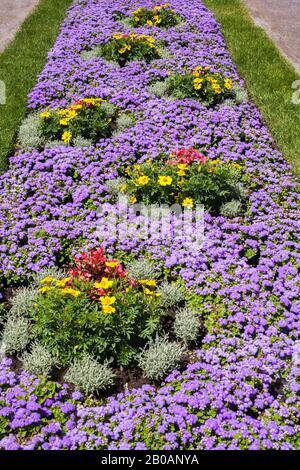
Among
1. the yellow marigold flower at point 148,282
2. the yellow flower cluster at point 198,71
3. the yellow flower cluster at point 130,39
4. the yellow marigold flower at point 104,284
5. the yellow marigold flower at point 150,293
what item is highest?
the yellow flower cluster at point 130,39

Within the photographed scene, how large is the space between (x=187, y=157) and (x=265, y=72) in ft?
16.0

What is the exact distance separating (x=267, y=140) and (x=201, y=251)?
3.19 meters

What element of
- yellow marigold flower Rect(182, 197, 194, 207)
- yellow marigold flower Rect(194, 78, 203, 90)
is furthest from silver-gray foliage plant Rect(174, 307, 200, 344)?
yellow marigold flower Rect(194, 78, 203, 90)

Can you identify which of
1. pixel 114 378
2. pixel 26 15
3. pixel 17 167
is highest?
pixel 26 15

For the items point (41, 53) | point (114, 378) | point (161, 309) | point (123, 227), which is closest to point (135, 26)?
point (41, 53)

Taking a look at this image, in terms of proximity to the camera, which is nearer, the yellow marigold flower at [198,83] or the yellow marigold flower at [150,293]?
the yellow marigold flower at [150,293]

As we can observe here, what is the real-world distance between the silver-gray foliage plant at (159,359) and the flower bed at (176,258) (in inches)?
4.7

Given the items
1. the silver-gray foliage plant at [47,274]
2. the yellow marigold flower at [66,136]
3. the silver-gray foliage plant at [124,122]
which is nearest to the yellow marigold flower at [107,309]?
the silver-gray foliage plant at [47,274]

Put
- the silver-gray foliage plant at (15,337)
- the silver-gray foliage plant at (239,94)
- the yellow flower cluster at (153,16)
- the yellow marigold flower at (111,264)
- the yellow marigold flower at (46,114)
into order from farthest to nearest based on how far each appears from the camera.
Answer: the yellow flower cluster at (153,16) → the silver-gray foliage plant at (239,94) → the yellow marigold flower at (46,114) → the yellow marigold flower at (111,264) → the silver-gray foliage plant at (15,337)

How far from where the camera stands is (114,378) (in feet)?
16.7

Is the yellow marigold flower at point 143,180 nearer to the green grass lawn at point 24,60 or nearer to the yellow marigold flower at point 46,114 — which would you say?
the green grass lawn at point 24,60

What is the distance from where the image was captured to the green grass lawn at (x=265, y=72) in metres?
8.94
